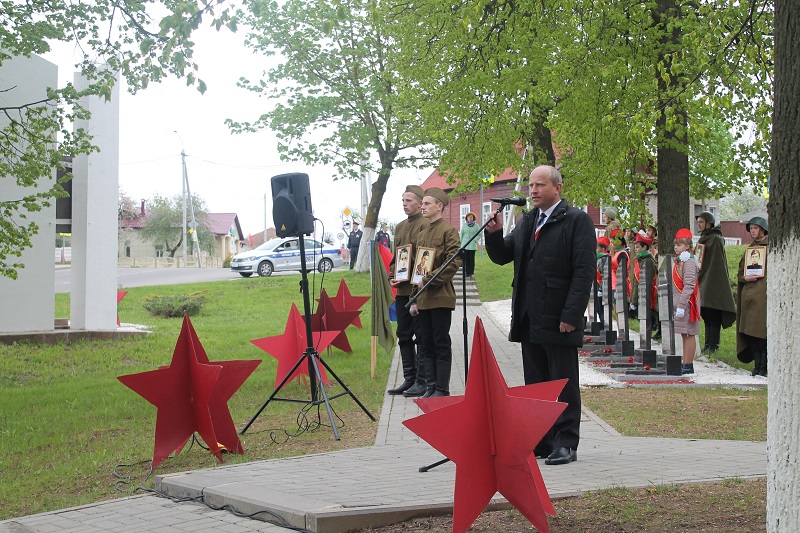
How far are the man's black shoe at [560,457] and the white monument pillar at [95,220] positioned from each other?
1237 centimetres

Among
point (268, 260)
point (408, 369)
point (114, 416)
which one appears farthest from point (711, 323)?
point (268, 260)

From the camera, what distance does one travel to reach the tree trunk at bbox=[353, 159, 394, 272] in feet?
110

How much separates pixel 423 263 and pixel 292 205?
5.86ft

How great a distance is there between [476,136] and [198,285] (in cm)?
1671

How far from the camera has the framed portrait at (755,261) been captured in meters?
11.6

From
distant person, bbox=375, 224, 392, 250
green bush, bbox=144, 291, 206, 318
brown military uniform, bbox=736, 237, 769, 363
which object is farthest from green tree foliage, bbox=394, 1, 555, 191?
green bush, bbox=144, 291, 206, 318

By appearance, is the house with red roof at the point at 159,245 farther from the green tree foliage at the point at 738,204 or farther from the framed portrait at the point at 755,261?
the framed portrait at the point at 755,261

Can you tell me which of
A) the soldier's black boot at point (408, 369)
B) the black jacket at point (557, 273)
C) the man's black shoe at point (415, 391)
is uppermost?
the black jacket at point (557, 273)

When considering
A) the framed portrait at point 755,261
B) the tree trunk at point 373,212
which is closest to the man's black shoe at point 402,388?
the framed portrait at point 755,261

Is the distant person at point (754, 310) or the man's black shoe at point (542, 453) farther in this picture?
the distant person at point (754, 310)

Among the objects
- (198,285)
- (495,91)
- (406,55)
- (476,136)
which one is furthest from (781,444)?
(198,285)

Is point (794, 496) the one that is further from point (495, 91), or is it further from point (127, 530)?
point (495, 91)

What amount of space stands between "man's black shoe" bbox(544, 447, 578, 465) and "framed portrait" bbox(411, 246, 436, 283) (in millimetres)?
3273

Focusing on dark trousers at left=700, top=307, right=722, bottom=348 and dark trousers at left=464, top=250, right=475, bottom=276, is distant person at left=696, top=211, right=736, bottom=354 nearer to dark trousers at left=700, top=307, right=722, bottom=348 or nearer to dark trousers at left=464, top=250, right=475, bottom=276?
dark trousers at left=700, top=307, right=722, bottom=348
